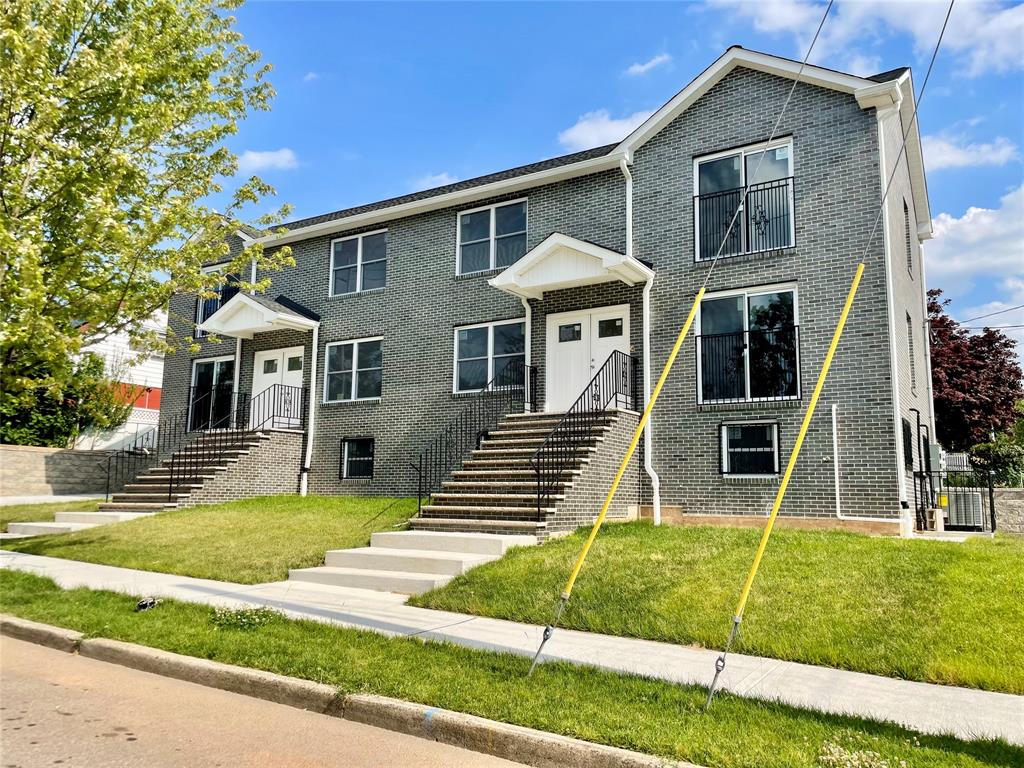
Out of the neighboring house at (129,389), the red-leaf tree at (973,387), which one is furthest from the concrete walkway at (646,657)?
the red-leaf tree at (973,387)

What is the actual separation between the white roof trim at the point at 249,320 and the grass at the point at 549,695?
11.8 metres

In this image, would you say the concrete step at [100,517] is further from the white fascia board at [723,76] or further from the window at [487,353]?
the white fascia board at [723,76]

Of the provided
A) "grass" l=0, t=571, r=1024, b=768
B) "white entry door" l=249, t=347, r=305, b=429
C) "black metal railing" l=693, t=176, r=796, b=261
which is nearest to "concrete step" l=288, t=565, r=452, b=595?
"grass" l=0, t=571, r=1024, b=768

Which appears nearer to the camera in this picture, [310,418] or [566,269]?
[566,269]

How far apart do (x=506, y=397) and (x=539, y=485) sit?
16.2ft

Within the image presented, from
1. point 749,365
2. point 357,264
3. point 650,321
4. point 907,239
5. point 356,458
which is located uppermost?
point 357,264

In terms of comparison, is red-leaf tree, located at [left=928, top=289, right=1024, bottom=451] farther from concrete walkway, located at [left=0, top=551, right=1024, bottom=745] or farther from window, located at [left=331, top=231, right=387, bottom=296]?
concrete walkway, located at [left=0, top=551, right=1024, bottom=745]

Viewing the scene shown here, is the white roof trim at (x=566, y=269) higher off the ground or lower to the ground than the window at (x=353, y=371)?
higher

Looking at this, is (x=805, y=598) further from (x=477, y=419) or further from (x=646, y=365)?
(x=477, y=419)

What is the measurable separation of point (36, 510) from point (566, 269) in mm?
13622

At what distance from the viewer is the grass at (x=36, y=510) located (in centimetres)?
1661

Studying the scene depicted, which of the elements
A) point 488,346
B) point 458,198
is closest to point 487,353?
point 488,346

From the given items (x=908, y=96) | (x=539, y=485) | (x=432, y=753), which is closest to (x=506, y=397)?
(x=539, y=485)

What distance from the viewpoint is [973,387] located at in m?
25.3
